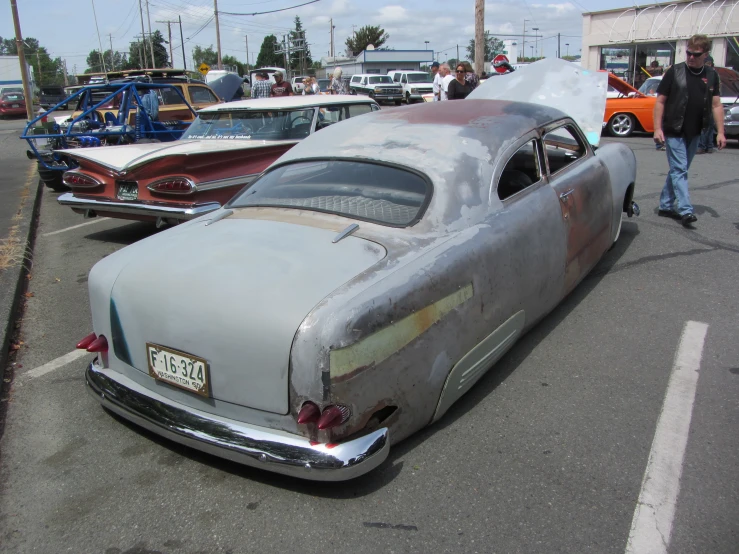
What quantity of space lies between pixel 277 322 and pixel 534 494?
1230mm

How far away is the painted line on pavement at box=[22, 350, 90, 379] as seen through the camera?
3691 millimetres

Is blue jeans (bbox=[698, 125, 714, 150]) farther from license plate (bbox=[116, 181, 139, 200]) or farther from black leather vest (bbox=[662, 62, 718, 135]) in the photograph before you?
license plate (bbox=[116, 181, 139, 200])

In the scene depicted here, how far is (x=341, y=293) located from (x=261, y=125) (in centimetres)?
486

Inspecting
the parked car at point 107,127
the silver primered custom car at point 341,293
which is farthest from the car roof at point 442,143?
the parked car at point 107,127

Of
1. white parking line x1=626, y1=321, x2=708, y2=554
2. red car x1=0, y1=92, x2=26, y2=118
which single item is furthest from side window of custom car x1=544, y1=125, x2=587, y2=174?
red car x1=0, y1=92, x2=26, y2=118

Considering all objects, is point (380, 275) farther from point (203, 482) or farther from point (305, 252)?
point (203, 482)

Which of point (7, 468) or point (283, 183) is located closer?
point (7, 468)

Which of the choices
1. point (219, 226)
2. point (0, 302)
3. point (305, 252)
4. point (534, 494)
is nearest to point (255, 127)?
point (0, 302)

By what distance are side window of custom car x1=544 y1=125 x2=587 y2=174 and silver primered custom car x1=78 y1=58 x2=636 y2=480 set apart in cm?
65

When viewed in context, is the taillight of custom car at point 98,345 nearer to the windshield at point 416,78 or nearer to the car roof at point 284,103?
the car roof at point 284,103

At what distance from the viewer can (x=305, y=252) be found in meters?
2.74

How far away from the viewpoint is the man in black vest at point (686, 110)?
19.8 ft

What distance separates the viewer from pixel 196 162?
5840 mm

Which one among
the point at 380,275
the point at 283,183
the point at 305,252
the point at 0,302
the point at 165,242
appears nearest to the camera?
the point at 380,275
